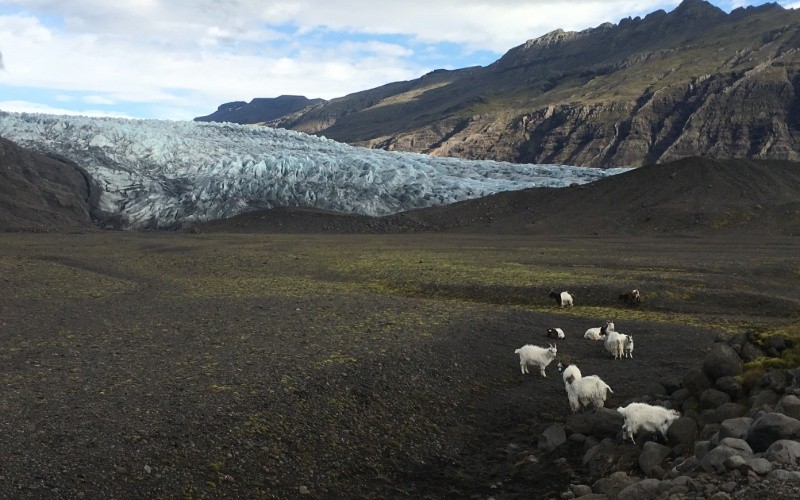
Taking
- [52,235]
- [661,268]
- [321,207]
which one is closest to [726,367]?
[661,268]

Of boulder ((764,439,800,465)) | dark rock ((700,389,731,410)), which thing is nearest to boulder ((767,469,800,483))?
boulder ((764,439,800,465))

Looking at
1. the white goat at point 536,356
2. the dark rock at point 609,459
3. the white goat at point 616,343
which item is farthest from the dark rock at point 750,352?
the white goat at point 616,343

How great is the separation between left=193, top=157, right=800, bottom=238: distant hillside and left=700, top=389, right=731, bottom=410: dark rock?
2149 inches

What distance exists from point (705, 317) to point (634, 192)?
171ft

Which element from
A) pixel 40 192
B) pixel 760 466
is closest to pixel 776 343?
pixel 760 466

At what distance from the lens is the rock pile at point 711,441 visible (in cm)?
819

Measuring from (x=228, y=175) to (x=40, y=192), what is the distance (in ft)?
76.7

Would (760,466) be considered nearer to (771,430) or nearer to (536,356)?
(771,430)

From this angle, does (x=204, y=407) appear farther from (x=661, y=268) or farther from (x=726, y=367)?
(x=661, y=268)

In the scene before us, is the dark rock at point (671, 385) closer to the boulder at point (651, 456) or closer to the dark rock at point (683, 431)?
the dark rock at point (683, 431)

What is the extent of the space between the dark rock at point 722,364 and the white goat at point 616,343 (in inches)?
234

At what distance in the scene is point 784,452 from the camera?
8352mm

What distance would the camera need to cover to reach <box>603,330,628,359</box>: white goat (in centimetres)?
1986

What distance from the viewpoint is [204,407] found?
13.2 meters
